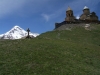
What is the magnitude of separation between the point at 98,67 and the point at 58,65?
302 inches

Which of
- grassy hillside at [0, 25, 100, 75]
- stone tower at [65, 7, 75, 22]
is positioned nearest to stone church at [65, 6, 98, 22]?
stone tower at [65, 7, 75, 22]

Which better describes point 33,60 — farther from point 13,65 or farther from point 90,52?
point 90,52

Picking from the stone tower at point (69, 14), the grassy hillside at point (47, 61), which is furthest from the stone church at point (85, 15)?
the grassy hillside at point (47, 61)

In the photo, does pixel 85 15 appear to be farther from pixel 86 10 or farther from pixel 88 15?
pixel 88 15

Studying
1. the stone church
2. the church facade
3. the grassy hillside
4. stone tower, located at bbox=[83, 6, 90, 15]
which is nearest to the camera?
the grassy hillside

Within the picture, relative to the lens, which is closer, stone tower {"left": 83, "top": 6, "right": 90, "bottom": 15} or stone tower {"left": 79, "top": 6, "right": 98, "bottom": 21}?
stone tower {"left": 79, "top": 6, "right": 98, "bottom": 21}

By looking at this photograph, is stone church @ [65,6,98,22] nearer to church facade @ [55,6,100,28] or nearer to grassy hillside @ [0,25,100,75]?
church facade @ [55,6,100,28]

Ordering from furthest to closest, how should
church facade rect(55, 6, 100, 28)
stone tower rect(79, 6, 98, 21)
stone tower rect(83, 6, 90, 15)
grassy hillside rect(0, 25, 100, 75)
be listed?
stone tower rect(83, 6, 90, 15)
stone tower rect(79, 6, 98, 21)
church facade rect(55, 6, 100, 28)
grassy hillside rect(0, 25, 100, 75)

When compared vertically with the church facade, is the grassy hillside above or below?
below

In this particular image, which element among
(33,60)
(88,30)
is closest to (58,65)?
(33,60)

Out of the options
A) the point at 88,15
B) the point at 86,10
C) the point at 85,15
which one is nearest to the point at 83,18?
the point at 85,15

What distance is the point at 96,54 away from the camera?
4653 cm

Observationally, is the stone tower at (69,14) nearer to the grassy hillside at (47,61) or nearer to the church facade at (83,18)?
the church facade at (83,18)

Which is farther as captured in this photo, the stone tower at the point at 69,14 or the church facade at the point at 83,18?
the stone tower at the point at 69,14
